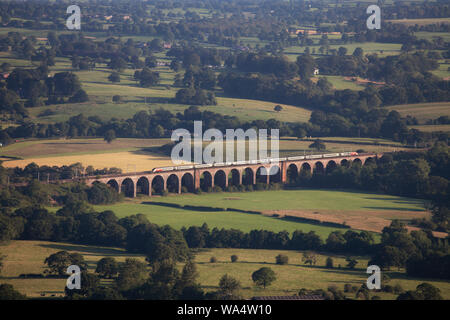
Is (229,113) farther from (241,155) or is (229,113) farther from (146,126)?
(241,155)

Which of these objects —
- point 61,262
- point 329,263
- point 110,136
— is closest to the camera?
point 61,262

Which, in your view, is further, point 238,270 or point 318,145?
point 318,145

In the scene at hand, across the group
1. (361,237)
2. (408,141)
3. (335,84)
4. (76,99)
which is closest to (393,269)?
(361,237)

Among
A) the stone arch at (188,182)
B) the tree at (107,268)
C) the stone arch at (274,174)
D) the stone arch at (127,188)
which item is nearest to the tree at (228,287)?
the tree at (107,268)

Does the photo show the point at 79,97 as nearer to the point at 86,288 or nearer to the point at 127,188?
the point at 127,188

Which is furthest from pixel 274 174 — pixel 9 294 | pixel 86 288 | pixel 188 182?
pixel 9 294

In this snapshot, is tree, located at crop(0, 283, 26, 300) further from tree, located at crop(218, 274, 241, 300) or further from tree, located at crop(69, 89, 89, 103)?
tree, located at crop(69, 89, 89, 103)

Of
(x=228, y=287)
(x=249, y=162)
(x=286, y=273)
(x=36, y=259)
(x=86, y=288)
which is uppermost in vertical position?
(x=249, y=162)
